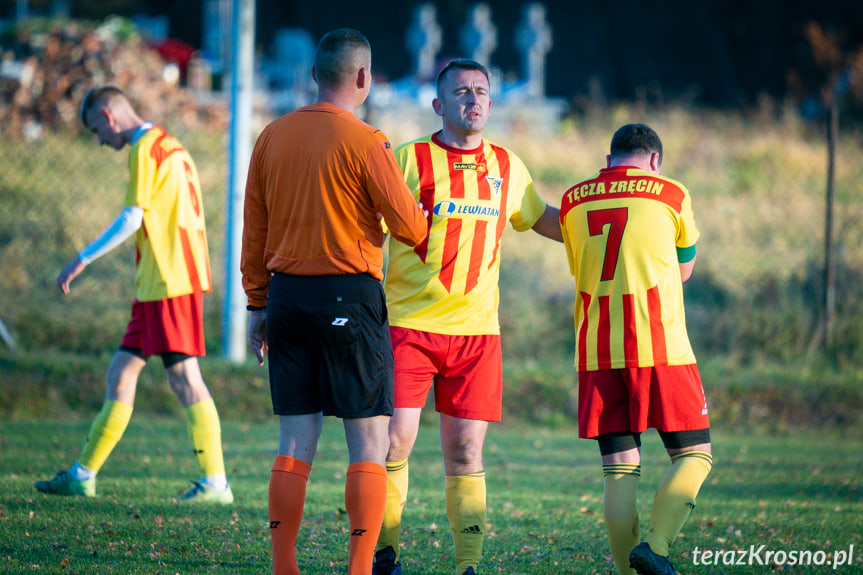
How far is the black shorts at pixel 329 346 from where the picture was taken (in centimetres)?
354

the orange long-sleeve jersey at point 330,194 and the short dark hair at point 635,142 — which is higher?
the short dark hair at point 635,142

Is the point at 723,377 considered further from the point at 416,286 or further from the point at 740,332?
the point at 416,286

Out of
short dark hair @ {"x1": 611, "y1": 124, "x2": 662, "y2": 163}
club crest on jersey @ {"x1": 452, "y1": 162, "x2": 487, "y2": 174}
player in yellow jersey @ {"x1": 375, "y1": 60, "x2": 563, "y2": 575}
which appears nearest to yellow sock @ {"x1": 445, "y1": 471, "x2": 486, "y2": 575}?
player in yellow jersey @ {"x1": 375, "y1": 60, "x2": 563, "y2": 575}

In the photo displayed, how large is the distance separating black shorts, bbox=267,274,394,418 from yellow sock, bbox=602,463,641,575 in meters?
1.06

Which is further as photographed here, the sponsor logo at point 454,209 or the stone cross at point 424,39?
the stone cross at point 424,39

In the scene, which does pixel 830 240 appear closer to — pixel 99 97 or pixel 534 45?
pixel 99 97

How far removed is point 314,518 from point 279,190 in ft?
7.86

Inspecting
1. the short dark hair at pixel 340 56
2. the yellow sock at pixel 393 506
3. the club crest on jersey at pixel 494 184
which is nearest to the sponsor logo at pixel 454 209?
the club crest on jersey at pixel 494 184

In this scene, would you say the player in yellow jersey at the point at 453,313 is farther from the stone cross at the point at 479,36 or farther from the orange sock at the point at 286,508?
the stone cross at the point at 479,36

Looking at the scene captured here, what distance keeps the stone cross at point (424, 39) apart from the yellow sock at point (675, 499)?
17.1m

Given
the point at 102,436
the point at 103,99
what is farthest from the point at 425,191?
the point at 102,436

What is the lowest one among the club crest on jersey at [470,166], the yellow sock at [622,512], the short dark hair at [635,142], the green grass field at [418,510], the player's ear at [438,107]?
the green grass field at [418,510]

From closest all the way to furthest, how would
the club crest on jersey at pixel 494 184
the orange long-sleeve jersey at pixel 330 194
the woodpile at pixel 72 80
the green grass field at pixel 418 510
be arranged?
the orange long-sleeve jersey at pixel 330 194 < the club crest on jersey at pixel 494 184 < the green grass field at pixel 418 510 < the woodpile at pixel 72 80

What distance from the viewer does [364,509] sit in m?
3.61
